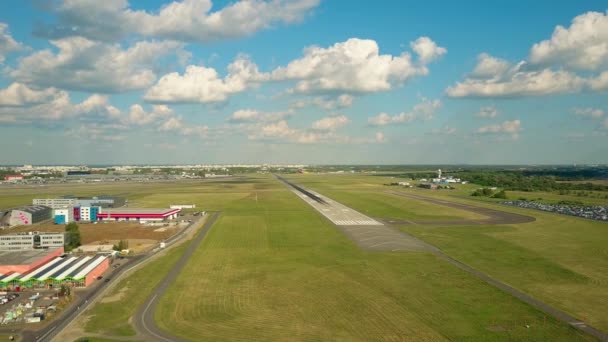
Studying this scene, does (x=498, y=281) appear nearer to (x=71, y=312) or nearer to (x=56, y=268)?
(x=71, y=312)

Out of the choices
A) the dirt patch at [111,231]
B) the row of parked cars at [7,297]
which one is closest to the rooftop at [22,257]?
the row of parked cars at [7,297]

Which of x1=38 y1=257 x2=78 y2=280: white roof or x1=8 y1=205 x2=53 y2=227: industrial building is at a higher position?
x1=8 y1=205 x2=53 y2=227: industrial building

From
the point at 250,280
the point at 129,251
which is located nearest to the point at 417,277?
the point at 250,280

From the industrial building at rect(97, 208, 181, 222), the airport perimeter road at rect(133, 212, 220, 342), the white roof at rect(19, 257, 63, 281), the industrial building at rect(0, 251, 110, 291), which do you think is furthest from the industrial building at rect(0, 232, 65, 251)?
the industrial building at rect(97, 208, 181, 222)

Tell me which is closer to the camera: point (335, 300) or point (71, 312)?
point (71, 312)

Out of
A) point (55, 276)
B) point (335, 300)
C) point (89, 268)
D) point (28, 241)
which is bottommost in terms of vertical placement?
point (335, 300)

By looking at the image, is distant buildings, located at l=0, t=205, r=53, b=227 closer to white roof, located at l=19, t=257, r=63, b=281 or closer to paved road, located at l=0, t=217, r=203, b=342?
white roof, located at l=19, t=257, r=63, b=281

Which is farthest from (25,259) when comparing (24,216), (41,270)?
(24,216)
